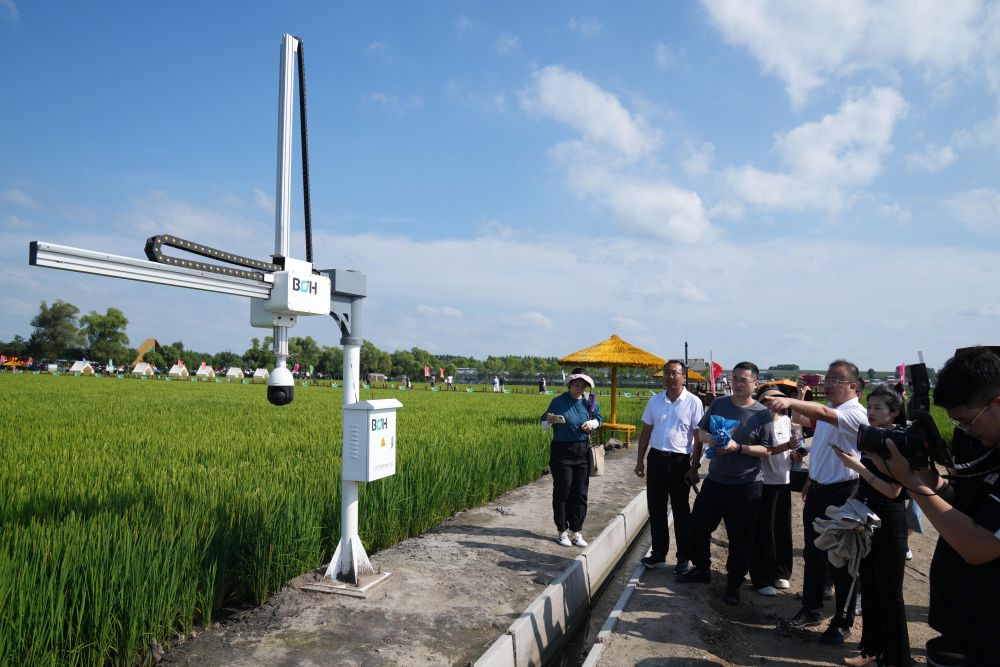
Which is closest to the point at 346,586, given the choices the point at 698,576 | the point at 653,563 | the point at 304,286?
the point at 304,286

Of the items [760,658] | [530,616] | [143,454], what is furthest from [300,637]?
[143,454]

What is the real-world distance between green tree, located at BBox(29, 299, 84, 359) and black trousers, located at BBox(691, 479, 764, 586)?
377 ft

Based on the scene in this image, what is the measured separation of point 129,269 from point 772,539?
17.1 feet

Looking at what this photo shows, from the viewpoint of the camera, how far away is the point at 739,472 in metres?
4.89

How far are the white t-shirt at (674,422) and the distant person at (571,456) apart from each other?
0.60m

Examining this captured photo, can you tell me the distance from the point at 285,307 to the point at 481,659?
7.90 feet

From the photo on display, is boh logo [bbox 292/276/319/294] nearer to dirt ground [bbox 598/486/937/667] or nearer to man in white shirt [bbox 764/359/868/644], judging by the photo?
dirt ground [bbox 598/486/937/667]

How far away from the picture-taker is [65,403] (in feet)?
61.8

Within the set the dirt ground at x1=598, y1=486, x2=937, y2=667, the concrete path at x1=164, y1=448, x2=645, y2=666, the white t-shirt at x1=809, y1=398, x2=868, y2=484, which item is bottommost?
the dirt ground at x1=598, y1=486, x2=937, y2=667

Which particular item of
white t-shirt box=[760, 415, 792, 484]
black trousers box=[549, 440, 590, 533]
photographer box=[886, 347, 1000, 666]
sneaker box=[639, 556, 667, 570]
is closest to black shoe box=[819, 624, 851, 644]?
white t-shirt box=[760, 415, 792, 484]

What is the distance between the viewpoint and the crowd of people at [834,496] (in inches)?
78.7

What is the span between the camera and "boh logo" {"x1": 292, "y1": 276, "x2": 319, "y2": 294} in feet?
13.2

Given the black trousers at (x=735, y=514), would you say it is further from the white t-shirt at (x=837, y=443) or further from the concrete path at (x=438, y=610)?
the concrete path at (x=438, y=610)

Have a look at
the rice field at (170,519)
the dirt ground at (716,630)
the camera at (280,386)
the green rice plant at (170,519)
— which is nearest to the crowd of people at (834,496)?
the dirt ground at (716,630)
